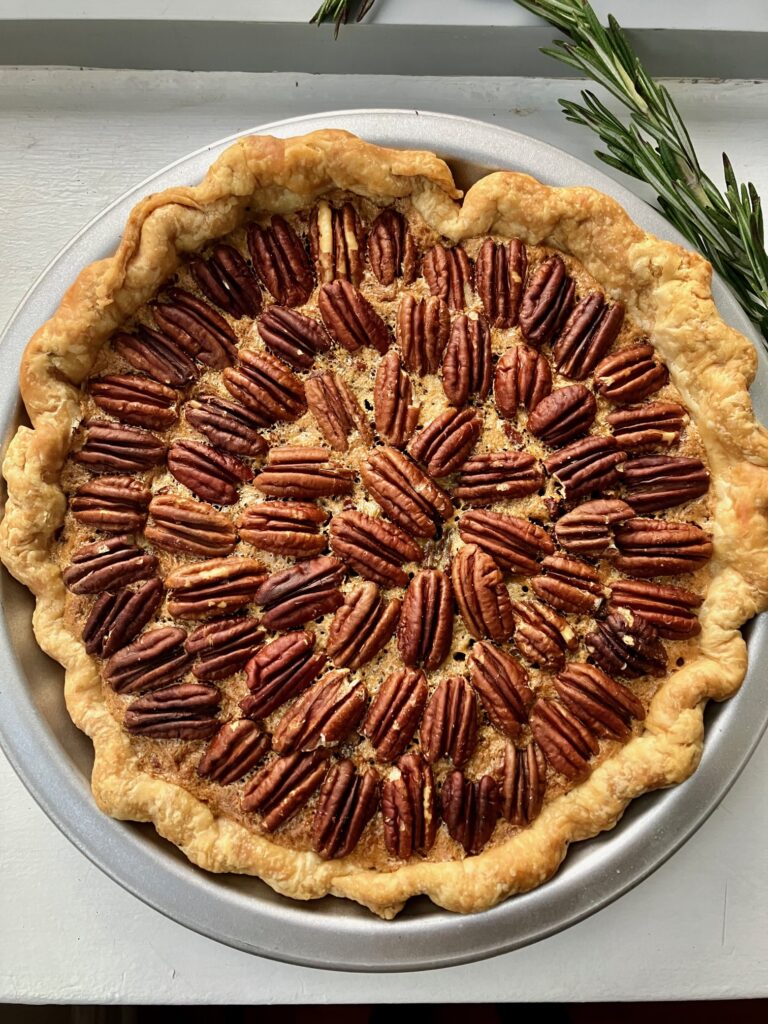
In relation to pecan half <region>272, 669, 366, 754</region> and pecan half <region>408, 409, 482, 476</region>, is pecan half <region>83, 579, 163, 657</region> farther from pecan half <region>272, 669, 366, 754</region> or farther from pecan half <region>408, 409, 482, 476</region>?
pecan half <region>408, 409, 482, 476</region>

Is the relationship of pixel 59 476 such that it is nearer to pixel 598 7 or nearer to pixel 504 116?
pixel 504 116

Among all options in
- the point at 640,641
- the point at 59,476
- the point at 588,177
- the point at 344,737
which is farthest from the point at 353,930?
the point at 588,177

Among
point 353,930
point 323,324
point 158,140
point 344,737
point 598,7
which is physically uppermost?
point 598,7

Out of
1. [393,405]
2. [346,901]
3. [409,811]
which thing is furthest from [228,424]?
[346,901]

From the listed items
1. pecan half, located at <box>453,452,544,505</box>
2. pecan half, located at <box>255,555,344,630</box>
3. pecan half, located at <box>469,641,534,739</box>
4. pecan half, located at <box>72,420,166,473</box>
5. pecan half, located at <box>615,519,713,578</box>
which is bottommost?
pecan half, located at <box>469,641,534,739</box>

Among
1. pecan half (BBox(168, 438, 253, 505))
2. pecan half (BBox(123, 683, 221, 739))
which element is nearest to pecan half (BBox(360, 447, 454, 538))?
pecan half (BBox(168, 438, 253, 505))

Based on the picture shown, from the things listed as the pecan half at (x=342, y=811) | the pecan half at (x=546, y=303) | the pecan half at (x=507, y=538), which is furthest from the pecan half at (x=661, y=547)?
the pecan half at (x=342, y=811)

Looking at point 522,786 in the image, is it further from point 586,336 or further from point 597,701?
point 586,336

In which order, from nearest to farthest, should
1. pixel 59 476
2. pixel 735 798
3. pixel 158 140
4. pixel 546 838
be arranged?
pixel 546 838 < pixel 59 476 < pixel 735 798 < pixel 158 140
